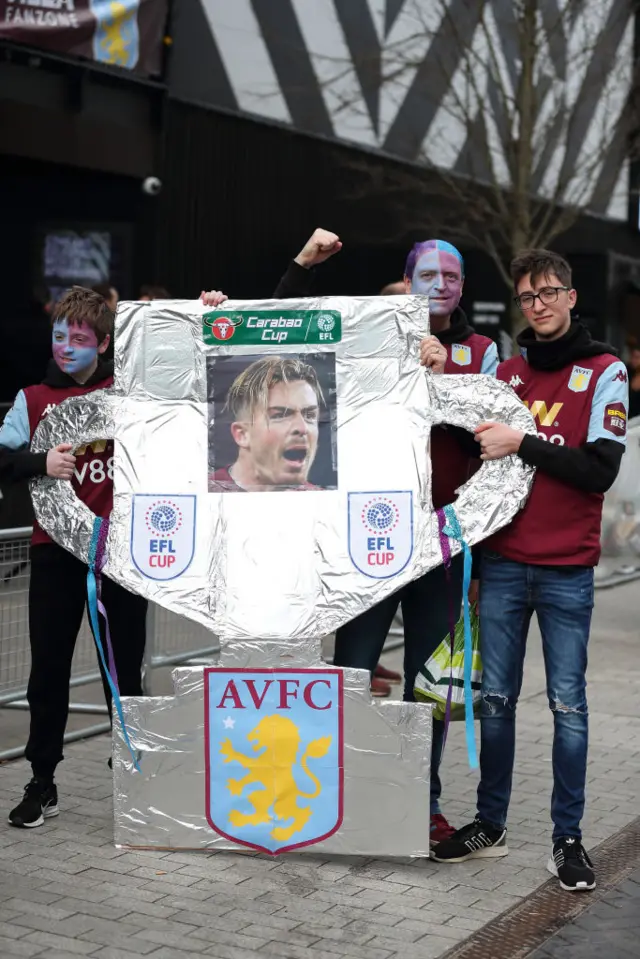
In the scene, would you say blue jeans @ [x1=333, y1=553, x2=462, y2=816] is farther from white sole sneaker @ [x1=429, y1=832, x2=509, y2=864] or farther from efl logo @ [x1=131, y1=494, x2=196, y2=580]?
efl logo @ [x1=131, y1=494, x2=196, y2=580]

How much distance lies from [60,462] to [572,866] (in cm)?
215

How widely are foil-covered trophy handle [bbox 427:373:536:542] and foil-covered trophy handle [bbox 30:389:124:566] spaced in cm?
115

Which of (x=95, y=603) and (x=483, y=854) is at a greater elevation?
(x=95, y=603)

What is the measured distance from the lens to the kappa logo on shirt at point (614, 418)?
14.9 feet

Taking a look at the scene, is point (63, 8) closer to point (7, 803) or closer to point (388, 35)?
point (388, 35)

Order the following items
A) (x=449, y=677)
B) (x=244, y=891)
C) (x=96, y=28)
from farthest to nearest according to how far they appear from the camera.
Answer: (x=96, y=28) → (x=449, y=677) → (x=244, y=891)

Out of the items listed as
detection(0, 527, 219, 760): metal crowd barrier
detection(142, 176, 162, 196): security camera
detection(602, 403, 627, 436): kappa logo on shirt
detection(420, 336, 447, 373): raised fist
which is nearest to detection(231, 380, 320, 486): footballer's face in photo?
detection(420, 336, 447, 373): raised fist

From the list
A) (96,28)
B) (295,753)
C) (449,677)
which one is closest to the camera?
(295,753)

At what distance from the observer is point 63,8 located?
1044 cm

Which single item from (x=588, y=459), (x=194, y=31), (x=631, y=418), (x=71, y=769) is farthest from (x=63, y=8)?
(x=588, y=459)

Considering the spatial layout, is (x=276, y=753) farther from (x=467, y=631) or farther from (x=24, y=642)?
(x=24, y=642)

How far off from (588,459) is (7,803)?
2595 millimetres

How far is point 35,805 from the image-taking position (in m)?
5.20

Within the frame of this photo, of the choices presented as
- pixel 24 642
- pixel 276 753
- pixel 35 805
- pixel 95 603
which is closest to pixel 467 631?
pixel 276 753
